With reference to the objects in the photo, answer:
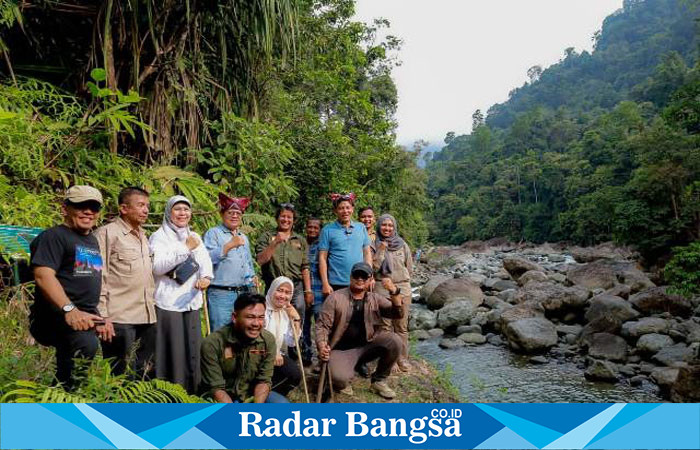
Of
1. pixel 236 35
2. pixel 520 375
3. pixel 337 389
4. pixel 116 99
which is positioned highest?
pixel 236 35

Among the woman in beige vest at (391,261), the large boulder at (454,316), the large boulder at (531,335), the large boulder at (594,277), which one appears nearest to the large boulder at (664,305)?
the large boulder at (531,335)

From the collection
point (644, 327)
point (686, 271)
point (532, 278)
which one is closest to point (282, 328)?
point (686, 271)

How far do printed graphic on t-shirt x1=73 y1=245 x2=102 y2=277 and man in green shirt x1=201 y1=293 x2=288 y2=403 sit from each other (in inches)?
31.4

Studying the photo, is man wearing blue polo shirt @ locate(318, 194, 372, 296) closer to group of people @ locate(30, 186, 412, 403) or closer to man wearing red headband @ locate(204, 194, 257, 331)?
group of people @ locate(30, 186, 412, 403)

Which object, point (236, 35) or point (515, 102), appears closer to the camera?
point (236, 35)

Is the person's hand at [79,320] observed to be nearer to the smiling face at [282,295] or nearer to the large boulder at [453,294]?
the smiling face at [282,295]

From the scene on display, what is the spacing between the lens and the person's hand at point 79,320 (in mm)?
2189

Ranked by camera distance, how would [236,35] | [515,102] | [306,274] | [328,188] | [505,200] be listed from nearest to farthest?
[306,274]
[236,35]
[328,188]
[505,200]
[515,102]

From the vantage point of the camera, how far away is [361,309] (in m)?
3.80

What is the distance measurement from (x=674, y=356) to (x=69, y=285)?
10.9 m

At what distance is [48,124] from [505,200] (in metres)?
51.0

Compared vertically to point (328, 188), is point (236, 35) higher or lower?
higher

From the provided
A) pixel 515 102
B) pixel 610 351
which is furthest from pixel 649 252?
pixel 515 102

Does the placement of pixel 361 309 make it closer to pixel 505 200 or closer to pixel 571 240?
pixel 571 240
